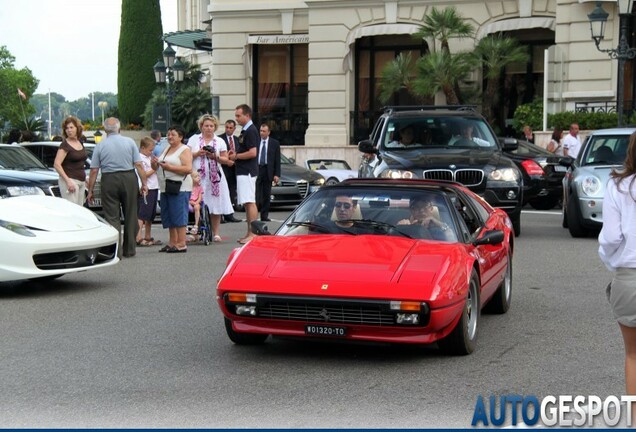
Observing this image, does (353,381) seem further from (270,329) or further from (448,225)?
(448,225)

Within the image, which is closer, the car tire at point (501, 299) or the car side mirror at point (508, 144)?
the car tire at point (501, 299)

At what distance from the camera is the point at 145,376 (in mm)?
7512

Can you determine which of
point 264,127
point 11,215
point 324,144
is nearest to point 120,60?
point 324,144

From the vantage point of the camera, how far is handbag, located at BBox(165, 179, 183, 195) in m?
14.5

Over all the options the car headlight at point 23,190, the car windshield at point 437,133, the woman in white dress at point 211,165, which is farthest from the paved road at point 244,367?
the car headlight at point 23,190

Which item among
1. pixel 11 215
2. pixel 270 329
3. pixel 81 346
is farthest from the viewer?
pixel 11 215

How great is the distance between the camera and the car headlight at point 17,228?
10992mm

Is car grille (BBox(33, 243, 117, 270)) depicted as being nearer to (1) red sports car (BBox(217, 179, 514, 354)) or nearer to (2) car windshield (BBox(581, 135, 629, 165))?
(1) red sports car (BBox(217, 179, 514, 354))

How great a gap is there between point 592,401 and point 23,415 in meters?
3.34

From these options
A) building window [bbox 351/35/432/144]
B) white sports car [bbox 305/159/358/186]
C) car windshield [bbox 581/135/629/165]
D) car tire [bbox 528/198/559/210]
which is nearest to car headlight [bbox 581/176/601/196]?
car windshield [bbox 581/135/629/165]

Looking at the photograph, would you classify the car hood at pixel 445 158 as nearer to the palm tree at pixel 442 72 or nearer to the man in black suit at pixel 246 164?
the man in black suit at pixel 246 164

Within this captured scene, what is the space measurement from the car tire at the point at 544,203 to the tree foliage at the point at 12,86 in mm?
106469

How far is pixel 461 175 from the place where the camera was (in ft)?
51.1

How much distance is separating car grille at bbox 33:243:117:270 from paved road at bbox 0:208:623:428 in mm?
315
